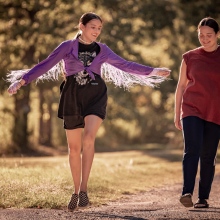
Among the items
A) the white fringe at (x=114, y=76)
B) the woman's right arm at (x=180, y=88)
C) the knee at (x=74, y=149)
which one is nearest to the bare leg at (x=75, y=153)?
the knee at (x=74, y=149)

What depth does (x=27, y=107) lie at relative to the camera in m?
25.1

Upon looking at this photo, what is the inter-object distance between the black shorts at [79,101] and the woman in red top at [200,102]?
817 millimetres

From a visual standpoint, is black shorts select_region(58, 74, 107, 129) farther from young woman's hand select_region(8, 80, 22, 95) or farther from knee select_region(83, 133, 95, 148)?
young woman's hand select_region(8, 80, 22, 95)

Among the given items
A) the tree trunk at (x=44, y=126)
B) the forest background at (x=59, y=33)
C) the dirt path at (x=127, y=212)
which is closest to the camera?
the dirt path at (x=127, y=212)

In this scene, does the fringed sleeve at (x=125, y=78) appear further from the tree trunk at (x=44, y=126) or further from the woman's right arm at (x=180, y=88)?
the tree trunk at (x=44, y=126)

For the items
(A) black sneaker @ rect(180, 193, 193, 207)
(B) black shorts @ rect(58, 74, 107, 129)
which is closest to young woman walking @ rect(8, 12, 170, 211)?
(B) black shorts @ rect(58, 74, 107, 129)

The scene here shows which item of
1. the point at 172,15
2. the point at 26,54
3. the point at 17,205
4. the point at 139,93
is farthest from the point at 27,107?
the point at 17,205

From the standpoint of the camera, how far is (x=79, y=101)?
7.62m

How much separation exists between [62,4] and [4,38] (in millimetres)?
2299

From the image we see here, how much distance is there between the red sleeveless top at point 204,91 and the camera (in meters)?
7.47

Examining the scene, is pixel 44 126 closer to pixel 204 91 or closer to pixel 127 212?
pixel 127 212

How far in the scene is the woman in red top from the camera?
291 inches

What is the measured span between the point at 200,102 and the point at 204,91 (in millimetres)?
120

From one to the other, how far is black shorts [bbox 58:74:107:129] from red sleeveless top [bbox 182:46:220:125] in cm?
88
